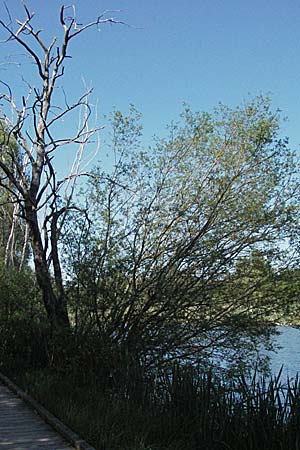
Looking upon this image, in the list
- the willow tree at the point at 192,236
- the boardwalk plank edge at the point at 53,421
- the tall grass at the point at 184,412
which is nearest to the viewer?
the tall grass at the point at 184,412

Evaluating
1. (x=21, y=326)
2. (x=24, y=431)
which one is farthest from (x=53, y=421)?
(x=21, y=326)

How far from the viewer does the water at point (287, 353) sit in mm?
8359

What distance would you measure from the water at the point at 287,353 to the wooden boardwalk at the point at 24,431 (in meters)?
3.86

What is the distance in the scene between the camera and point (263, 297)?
778 centimetres

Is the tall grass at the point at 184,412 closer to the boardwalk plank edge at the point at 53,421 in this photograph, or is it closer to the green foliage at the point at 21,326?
the boardwalk plank edge at the point at 53,421

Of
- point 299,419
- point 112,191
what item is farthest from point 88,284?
point 299,419

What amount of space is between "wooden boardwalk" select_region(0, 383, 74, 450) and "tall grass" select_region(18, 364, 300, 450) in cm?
19

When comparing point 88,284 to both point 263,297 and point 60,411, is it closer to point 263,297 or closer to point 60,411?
point 263,297

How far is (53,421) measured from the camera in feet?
16.2

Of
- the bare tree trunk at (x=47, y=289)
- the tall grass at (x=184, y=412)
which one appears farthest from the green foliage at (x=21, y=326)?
the tall grass at (x=184, y=412)

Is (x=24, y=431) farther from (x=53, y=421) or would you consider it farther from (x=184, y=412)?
(x=184, y=412)

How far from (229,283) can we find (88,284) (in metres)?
1.97

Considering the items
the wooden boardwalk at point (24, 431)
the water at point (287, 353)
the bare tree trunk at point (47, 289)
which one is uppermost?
the bare tree trunk at point (47, 289)

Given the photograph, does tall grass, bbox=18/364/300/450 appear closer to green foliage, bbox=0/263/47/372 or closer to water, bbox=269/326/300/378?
green foliage, bbox=0/263/47/372
